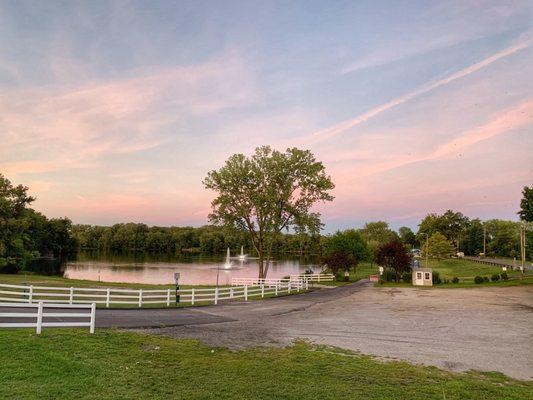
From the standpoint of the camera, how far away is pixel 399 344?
1523 centimetres

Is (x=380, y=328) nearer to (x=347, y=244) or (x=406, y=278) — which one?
(x=406, y=278)

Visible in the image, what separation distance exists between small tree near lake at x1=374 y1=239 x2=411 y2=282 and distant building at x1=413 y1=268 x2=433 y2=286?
275cm

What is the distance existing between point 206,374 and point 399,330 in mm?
10732

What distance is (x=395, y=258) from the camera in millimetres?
53438

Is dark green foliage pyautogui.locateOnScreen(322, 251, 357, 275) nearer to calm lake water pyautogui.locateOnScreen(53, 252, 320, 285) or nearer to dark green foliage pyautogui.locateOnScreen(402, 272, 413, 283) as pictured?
dark green foliage pyautogui.locateOnScreen(402, 272, 413, 283)

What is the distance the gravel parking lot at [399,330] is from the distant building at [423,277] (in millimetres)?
21867

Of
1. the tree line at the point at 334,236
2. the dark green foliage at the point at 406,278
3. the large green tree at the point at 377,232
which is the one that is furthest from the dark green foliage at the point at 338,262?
Answer: the large green tree at the point at 377,232

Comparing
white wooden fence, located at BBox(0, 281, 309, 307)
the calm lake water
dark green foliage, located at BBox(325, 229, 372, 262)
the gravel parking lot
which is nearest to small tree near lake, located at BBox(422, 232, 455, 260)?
dark green foliage, located at BBox(325, 229, 372, 262)

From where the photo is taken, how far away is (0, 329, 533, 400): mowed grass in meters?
9.27

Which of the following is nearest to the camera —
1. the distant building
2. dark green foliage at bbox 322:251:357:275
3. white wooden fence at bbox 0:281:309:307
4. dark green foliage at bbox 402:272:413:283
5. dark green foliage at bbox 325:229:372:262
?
white wooden fence at bbox 0:281:309:307

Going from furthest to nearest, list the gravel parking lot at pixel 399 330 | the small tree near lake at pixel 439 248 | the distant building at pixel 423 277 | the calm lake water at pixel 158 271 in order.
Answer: the small tree near lake at pixel 439 248, the calm lake water at pixel 158 271, the distant building at pixel 423 277, the gravel parking lot at pixel 399 330

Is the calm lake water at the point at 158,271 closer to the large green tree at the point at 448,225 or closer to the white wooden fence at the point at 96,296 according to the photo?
the white wooden fence at the point at 96,296

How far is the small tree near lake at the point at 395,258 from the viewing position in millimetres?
53156

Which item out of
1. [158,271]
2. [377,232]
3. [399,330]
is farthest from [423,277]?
[377,232]
